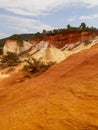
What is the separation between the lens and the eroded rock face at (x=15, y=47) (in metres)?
47.0

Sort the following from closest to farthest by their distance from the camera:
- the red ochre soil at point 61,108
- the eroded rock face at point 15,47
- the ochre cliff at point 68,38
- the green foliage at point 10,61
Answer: the red ochre soil at point 61,108 → the green foliage at point 10,61 → the ochre cliff at point 68,38 → the eroded rock face at point 15,47

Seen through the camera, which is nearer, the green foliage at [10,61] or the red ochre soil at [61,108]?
the red ochre soil at [61,108]

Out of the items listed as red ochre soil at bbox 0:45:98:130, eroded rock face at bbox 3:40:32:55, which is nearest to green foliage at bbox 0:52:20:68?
eroded rock face at bbox 3:40:32:55

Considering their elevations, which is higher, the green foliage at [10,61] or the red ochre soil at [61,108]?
the red ochre soil at [61,108]

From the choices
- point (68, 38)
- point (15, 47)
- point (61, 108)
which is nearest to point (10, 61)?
point (68, 38)

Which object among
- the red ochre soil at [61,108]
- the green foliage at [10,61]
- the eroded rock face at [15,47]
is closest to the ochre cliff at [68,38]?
the eroded rock face at [15,47]

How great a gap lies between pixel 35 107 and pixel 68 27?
3887 cm

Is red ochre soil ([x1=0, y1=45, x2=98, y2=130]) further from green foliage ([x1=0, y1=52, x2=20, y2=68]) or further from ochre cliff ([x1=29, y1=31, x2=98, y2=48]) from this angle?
ochre cliff ([x1=29, y1=31, x2=98, y2=48])

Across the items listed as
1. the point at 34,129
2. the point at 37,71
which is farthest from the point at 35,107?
the point at 37,71

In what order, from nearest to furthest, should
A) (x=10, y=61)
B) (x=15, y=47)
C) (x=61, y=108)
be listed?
1. (x=61, y=108)
2. (x=10, y=61)
3. (x=15, y=47)

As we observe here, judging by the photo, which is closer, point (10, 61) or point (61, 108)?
point (61, 108)

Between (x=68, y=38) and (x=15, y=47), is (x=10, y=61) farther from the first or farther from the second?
(x=15, y=47)

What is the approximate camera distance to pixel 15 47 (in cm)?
4806

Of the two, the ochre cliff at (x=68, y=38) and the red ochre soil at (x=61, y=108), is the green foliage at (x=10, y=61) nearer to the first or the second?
the ochre cliff at (x=68, y=38)
